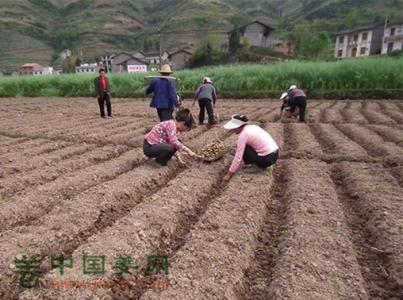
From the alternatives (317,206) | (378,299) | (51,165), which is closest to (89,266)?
(378,299)

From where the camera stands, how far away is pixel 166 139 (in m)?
5.28

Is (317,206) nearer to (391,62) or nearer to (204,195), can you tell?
(204,195)

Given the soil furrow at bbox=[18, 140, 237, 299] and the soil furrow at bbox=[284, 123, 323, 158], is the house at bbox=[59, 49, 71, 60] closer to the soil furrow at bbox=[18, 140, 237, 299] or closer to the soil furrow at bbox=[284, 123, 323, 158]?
the soil furrow at bbox=[284, 123, 323, 158]

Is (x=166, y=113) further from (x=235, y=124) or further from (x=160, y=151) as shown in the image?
(x=235, y=124)

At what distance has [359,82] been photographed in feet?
58.7

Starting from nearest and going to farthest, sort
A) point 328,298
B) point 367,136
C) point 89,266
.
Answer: point 328,298 < point 89,266 < point 367,136

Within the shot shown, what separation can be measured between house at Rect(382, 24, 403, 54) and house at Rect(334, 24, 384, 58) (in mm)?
1473

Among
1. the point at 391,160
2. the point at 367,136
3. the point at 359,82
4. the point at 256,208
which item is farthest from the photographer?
the point at 359,82

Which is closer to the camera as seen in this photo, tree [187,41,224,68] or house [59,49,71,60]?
tree [187,41,224,68]

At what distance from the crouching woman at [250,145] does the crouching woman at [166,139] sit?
647 millimetres

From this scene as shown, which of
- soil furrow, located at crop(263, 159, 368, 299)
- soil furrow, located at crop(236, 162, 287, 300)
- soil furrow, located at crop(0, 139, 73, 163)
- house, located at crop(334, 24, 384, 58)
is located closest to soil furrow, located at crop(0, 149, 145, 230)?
soil furrow, located at crop(0, 139, 73, 163)

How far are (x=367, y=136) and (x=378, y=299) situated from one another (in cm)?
571

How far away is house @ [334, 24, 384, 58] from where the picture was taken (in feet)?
159

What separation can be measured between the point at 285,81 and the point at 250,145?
15.7 meters
